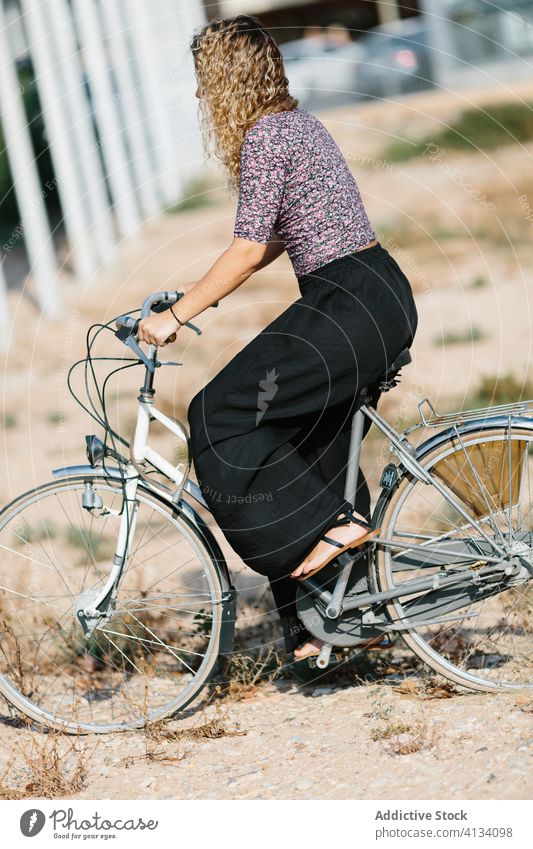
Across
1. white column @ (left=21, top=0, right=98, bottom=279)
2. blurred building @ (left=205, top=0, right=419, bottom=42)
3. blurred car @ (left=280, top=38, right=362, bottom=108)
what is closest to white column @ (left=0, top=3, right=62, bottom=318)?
white column @ (left=21, top=0, right=98, bottom=279)

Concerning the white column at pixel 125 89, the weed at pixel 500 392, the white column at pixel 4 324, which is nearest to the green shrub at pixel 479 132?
the white column at pixel 125 89

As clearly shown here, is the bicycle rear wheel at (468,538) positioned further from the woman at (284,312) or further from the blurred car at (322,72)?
the blurred car at (322,72)

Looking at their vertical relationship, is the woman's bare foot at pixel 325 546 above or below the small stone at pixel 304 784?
above

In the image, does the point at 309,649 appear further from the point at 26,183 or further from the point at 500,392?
the point at 26,183

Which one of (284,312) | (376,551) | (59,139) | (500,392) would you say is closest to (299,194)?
(284,312)

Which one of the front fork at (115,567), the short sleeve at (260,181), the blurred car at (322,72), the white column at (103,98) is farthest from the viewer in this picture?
the blurred car at (322,72)

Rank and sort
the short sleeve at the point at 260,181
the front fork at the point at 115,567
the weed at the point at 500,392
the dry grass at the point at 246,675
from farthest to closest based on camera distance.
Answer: the weed at the point at 500,392, the dry grass at the point at 246,675, the front fork at the point at 115,567, the short sleeve at the point at 260,181

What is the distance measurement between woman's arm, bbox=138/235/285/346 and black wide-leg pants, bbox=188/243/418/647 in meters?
0.20

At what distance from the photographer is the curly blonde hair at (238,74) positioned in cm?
313

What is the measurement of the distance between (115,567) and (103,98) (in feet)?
30.1

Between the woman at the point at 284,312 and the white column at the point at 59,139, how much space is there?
824 centimetres

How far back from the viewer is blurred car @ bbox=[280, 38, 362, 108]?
57.5 feet

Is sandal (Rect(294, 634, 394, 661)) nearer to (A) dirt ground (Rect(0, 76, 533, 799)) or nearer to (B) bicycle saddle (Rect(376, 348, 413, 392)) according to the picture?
(A) dirt ground (Rect(0, 76, 533, 799))
